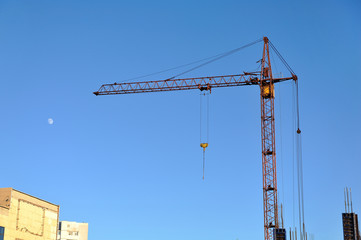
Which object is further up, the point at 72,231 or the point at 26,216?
the point at 72,231

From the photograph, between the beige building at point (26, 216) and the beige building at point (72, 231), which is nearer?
the beige building at point (26, 216)

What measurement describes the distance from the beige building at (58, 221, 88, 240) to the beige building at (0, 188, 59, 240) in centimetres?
8333

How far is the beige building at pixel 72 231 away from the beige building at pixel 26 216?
83326 mm

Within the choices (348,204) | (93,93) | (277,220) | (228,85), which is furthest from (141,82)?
(348,204)

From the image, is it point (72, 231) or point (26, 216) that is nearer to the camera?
point (26, 216)

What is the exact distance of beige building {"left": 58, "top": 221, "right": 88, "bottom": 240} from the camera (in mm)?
186875

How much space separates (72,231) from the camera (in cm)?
19038

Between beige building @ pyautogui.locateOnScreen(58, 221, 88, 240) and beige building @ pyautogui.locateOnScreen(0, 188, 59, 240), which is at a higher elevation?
beige building @ pyautogui.locateOnScreen(58, 221, 88, 240)

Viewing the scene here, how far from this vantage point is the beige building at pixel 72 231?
18688 centimetres

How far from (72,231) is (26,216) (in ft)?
315

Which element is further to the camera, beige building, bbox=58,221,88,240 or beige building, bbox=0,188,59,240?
beige building, bbox=58,221,88,240

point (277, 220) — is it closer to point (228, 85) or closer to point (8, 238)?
point (228, 85)

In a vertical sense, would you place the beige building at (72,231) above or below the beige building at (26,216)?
above

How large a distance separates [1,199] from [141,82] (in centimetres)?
5895
